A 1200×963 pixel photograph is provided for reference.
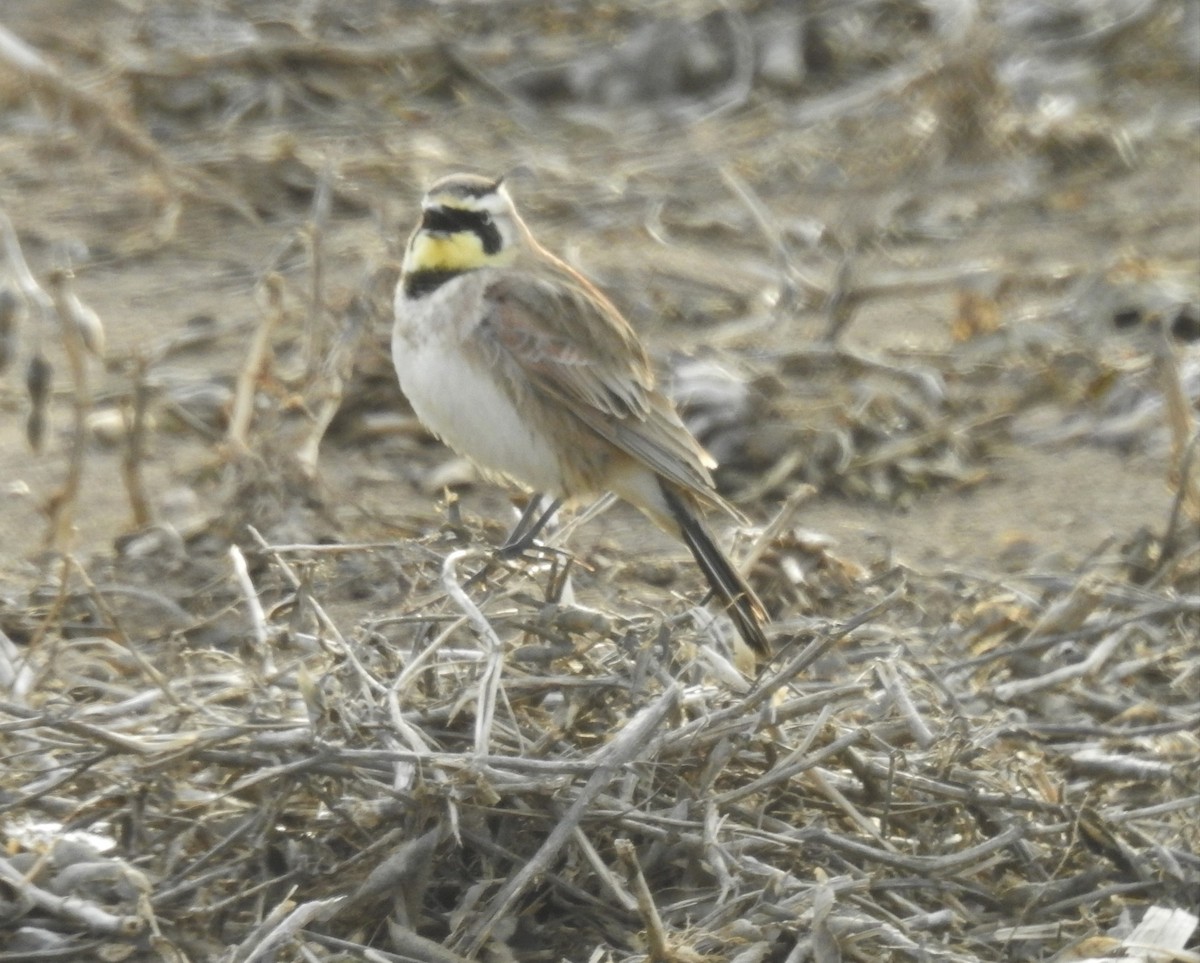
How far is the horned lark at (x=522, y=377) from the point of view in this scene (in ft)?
19.1

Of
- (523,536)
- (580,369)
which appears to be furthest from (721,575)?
(580,369)

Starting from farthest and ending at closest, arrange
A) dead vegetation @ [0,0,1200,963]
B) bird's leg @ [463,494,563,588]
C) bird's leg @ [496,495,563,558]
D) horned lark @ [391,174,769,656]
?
horned lark @ [391,174,769,656] < bird's leg @ [496,495,563,558] < bird's leg @ [463,494,563,588] < dead vegetation @ [0,0,1200,963]

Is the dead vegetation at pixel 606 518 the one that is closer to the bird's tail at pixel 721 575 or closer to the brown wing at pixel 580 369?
the bird's tail at pixel 721 575

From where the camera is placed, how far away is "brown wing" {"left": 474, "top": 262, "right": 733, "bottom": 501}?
5898 mm

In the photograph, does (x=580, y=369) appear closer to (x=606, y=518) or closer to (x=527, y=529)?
(x=527, y=529)

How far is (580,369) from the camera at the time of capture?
5965 mm

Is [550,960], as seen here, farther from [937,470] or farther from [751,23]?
[751,23]

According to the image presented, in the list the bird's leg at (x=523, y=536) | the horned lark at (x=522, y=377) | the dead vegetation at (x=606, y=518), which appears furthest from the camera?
the horned lark at (x=522, y=377)

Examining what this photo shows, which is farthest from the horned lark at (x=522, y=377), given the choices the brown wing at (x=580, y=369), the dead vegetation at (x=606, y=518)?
the dead vegetation at (x=606, y=518)

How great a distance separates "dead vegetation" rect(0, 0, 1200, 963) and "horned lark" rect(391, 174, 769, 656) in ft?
0.99

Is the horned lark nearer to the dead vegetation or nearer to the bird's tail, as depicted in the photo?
the bird's tail

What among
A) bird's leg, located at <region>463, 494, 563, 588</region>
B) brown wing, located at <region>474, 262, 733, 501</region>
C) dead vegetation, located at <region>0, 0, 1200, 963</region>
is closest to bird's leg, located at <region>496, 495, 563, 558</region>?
bird's leg, located at <region>463, 494, 563, 588</region>

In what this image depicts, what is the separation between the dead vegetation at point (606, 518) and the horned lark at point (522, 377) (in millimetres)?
301

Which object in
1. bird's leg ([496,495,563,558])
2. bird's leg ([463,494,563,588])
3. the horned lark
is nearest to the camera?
bird's leg ([463,494,563,588])
